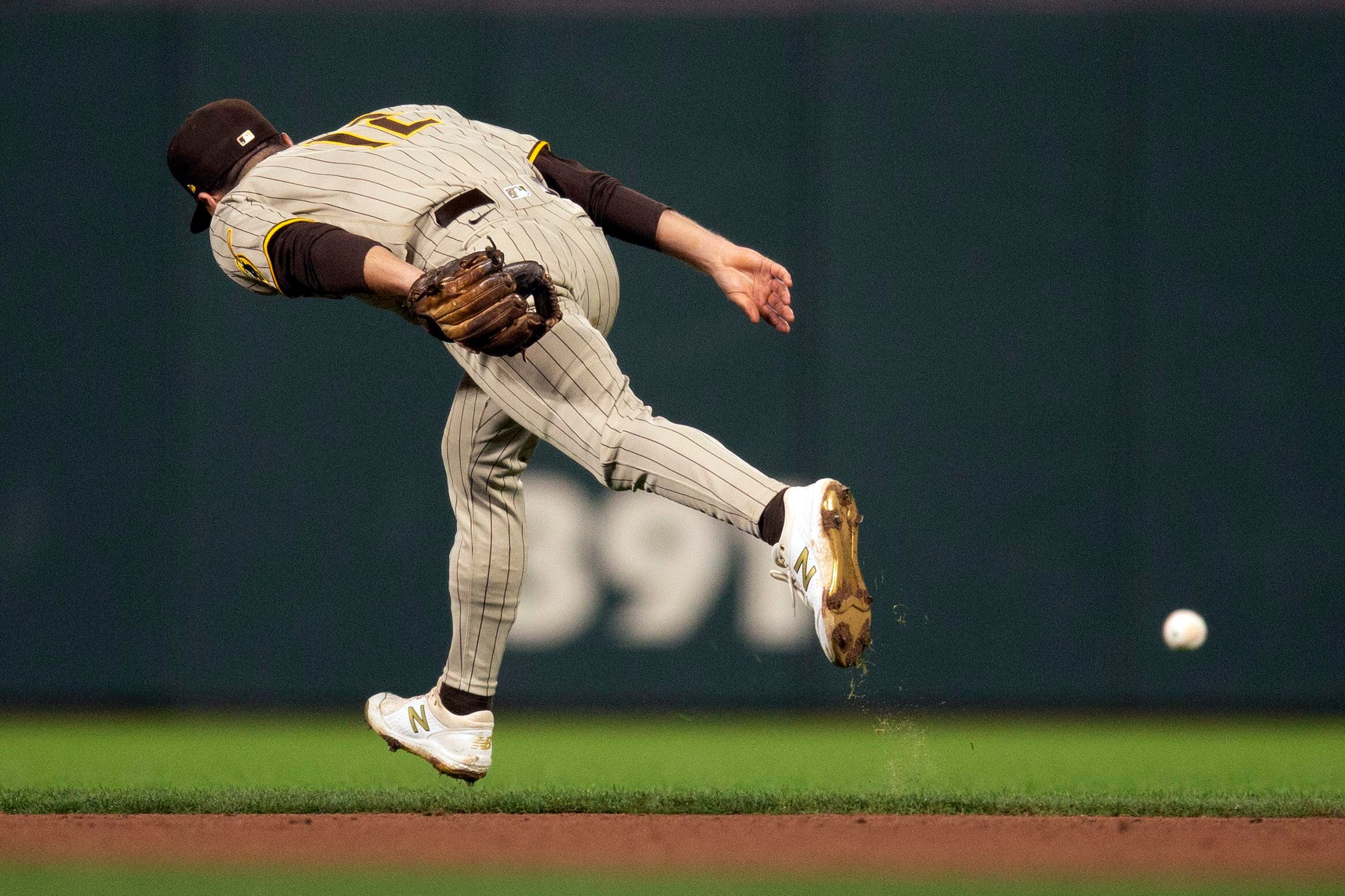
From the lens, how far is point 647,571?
5.02m

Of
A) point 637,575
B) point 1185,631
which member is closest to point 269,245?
point 637,575

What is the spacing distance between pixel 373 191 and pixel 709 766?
1.90 meters

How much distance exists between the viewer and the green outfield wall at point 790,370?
5.05m

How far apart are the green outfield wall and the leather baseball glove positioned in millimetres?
2945

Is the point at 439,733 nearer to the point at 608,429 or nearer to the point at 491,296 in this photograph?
the point at 608,429

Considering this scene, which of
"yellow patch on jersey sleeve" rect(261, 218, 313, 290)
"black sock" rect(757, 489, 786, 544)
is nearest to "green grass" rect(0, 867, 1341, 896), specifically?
"black sock" rect(757, 489, 786, 544)

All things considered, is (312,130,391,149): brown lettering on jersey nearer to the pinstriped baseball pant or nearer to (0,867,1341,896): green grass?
the pinstriped baseball pant

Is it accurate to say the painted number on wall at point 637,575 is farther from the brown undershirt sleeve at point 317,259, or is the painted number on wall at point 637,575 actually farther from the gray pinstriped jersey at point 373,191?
the brown undershirt sleeve at point 317,259

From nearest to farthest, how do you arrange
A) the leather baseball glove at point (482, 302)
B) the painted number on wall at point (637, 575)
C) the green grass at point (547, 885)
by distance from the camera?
the green grass at point (547, 885) → the leather baseball glove at point (482, 302) → the painted number on wall at point (637, 575)

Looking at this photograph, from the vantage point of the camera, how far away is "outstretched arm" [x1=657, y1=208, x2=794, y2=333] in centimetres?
243

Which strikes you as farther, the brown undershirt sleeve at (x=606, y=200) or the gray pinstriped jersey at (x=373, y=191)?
the brown undershirt sleeve at (x=606, y=200)

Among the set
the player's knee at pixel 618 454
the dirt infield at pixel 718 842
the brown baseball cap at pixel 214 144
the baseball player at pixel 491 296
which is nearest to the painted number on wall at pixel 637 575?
the baseball player at pixel 491 296

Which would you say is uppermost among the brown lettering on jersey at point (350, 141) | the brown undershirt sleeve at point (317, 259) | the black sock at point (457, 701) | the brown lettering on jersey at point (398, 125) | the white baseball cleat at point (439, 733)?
the brown lettering on jersey at point (398, 125)

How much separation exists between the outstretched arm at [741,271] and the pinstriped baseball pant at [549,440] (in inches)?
5.2
